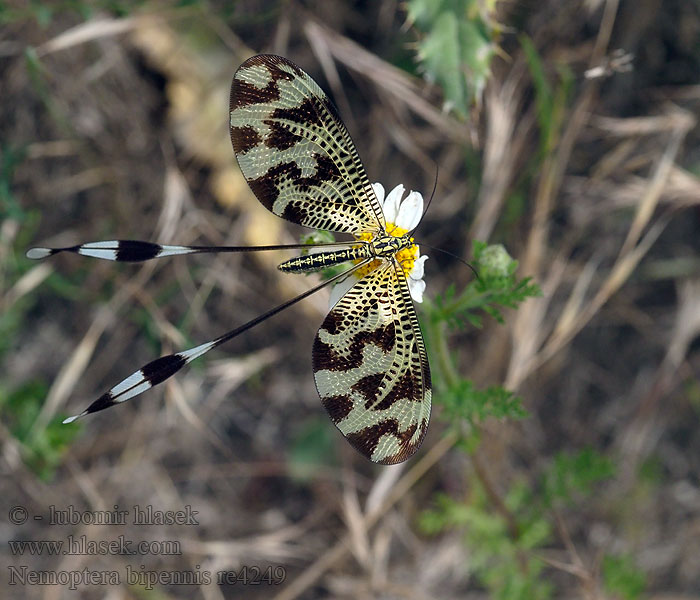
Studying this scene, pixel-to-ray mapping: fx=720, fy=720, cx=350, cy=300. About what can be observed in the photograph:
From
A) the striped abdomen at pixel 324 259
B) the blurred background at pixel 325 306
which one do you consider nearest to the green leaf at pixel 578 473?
the blurred background at pixel 325 306

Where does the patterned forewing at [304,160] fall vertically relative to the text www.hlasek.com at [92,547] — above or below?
above

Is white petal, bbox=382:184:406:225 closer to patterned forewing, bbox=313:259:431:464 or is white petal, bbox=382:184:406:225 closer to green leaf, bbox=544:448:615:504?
patterned forewing, bbox=313:259:431:464

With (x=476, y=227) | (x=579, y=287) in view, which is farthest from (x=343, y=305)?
(x=579, y=287)

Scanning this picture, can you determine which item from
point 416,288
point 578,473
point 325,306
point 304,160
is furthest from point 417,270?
point 578,473

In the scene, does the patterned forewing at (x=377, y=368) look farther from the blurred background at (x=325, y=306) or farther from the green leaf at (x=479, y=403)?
the blurred background at (x=325, y=306)

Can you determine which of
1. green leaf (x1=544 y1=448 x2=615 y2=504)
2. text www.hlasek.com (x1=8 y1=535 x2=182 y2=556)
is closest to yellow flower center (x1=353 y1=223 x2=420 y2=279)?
green leaf (x1=544 y1=448 x2=615 y2=504)

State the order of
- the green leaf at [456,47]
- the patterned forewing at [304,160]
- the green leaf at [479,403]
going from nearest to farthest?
the patterned forewing at [304,160], the green leaf at [479,403], the green leaf at [456,47]

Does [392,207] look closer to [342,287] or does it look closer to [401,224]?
[401,224]
